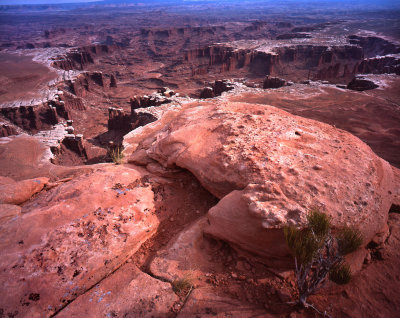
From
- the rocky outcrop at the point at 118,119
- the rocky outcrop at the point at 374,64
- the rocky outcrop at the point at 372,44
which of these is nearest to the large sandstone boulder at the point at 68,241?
the rocky outcrop at the point at 118,119

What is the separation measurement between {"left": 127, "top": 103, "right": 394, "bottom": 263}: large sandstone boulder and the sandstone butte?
0.02 metres

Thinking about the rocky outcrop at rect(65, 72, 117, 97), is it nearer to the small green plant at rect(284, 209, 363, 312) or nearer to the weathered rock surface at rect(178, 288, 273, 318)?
the weathered rock surface at rect(178, 288, 273, 318)

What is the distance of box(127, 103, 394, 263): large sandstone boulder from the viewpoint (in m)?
2.95

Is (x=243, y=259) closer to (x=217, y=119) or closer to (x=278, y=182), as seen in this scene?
(x=278, y=182)

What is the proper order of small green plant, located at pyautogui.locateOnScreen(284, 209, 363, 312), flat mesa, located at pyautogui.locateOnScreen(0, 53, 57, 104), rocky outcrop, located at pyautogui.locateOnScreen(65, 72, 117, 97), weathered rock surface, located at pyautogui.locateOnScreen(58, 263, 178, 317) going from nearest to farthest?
1. small green plant, located at pyautogui.locateOnScreen(284, 209, 363, 312)
2. weathered rock surface, located at pyautogui.locateOnScreen(58, 263, 178, 317)
3. flat mesa, located at pyautogui.locateOnScreen(0, 53, 57, 104)
4. rocky outcrop, located at pyautogui.locateOnScreen(65, 72, 117, 97)

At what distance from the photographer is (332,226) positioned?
286cm

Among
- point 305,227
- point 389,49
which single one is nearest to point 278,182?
point 305,227

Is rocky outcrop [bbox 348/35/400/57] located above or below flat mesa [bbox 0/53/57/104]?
above

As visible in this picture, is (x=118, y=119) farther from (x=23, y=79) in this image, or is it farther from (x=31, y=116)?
(x=23, y=79)

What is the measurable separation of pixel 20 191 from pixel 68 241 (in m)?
2.25

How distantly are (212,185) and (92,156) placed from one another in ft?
44.1

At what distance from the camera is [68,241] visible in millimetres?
3135

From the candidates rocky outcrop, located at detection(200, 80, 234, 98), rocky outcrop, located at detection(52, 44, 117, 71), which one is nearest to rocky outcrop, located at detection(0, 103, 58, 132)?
rocky outcrop, located at detection(200, 80, 234, 98)

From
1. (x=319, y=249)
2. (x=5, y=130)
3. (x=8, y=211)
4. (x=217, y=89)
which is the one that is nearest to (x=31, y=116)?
(x=5, y=130)
